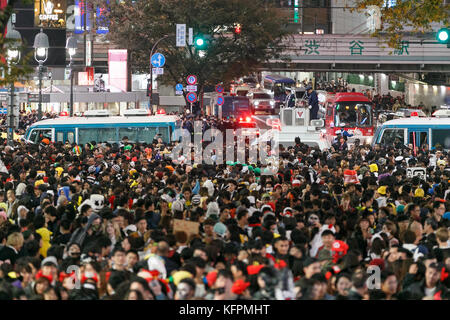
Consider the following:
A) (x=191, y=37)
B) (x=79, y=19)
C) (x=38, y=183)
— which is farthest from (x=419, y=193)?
(x=79, y=19)

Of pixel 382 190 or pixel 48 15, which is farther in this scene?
pixel 48 15

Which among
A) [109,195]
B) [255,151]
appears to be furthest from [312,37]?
[109,195]

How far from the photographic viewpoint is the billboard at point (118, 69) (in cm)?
6169

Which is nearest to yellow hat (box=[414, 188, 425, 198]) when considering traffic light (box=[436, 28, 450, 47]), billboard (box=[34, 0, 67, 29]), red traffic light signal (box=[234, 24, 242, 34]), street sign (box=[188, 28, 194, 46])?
traffic light (box=[436, 28, 450, 47])

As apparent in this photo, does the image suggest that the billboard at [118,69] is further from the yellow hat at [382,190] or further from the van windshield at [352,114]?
the yellow hat at [382,190]

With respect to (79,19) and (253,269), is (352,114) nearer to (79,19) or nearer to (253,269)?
(79,19)

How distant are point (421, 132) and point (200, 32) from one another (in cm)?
2586

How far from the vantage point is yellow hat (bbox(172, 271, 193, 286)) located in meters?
11.2

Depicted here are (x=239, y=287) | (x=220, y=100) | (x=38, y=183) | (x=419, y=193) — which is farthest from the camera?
(x=220, y=100)

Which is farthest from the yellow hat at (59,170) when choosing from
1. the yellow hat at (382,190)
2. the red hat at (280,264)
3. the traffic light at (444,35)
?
the red hat at (280,264)

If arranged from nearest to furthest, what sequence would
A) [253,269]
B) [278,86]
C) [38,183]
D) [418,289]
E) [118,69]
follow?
[418,289]
[253,269]
[38,183]
[118,69]
[278,86]

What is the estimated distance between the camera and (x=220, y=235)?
14.5 metres

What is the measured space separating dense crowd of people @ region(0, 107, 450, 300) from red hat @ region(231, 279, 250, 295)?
1cm
